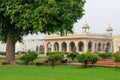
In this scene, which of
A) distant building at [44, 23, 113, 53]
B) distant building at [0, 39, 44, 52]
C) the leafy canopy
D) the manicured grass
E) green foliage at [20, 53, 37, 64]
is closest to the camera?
the manicured grass

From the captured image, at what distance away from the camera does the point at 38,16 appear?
2178cm

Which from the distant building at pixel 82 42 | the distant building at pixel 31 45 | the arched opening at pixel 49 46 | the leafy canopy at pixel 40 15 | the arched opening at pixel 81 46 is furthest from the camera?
the distant building at pixel 31 45

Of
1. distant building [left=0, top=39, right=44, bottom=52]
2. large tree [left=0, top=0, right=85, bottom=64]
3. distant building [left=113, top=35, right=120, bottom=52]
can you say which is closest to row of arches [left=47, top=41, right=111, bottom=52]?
distant building [left=113, top=35, right=120, bottom=52]

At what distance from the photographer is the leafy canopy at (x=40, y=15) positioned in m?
21.8

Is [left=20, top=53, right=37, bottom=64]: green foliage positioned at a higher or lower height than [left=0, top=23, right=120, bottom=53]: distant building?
lower

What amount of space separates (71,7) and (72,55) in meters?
7.16

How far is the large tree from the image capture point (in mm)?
21766

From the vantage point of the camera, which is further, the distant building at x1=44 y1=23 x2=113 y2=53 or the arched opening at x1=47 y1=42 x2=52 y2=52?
the arched opening at x1=47 y1=42 x2=52 y2=52

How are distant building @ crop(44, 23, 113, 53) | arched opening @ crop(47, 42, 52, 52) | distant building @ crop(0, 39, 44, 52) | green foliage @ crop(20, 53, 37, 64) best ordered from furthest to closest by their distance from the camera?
distant building @ crop(0, 39, 44, 52) < arched opening @ crop(47, 42, 52, 52) < distant building @ crop(44, 23, 113, 53) < green foliage @ crop(20, 53, 37, 64)

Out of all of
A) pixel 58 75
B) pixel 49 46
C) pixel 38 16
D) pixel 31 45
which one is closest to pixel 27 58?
pixel 38 16

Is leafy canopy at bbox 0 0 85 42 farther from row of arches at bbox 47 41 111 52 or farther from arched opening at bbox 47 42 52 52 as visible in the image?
arched opening at bbox 47 42 52 52

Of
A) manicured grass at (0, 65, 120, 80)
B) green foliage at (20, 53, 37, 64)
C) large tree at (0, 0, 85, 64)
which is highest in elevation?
large tree at (0, 0, 85, 64)

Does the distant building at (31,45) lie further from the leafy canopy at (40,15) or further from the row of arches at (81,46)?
the leafy canopy at (40,15)

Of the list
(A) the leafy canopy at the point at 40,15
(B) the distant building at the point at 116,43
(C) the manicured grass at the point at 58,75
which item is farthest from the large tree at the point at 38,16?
(B) the distant building at the point at 116,43
